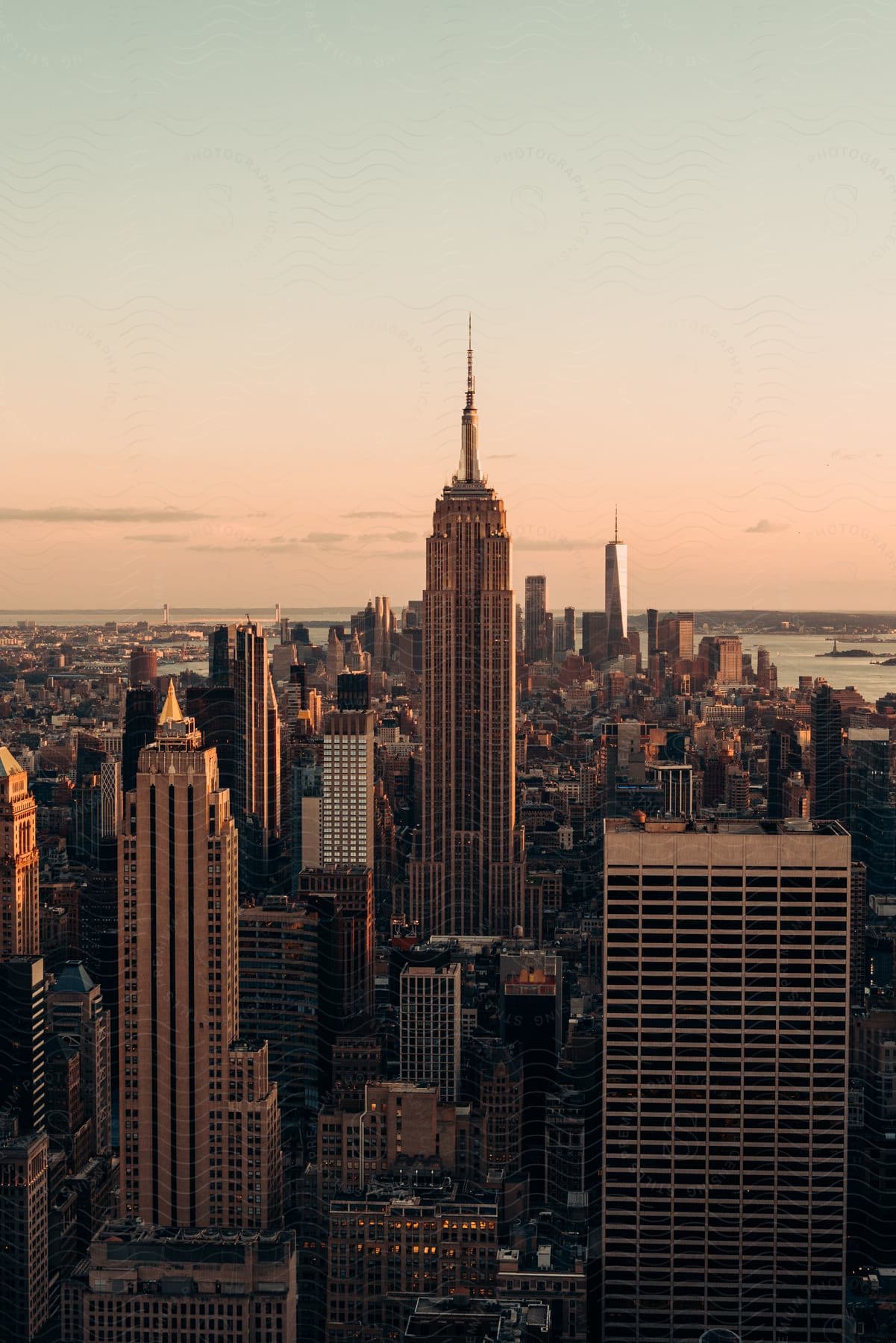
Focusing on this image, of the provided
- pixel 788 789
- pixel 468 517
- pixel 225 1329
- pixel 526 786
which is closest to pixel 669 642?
pixel 788 789

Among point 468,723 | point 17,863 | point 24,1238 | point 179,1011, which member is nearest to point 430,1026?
point 179,1011

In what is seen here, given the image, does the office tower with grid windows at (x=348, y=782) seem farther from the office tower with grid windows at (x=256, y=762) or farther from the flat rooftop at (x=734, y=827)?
the flat rooftop at (x=734, y=827)

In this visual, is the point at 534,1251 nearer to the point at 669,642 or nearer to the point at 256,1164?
the point at 256,1164

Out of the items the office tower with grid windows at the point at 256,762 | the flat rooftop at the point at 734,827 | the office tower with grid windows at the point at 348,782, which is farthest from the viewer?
the office tower with grid windows at the point at 348,782

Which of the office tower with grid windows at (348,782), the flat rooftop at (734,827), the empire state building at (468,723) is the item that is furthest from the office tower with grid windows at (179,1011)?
the empire state building at (468,723)

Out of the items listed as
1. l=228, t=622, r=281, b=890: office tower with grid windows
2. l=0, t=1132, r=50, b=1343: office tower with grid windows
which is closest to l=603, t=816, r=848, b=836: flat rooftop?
l=228, t=622, r=281, b=890: office tower with grid windows

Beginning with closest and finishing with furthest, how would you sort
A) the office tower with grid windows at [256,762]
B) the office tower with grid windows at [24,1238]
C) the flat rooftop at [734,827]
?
the flat rooftop at [734,827], the office tower with grid windows at [24,1238], the office tower with grid windows at [256,762]
